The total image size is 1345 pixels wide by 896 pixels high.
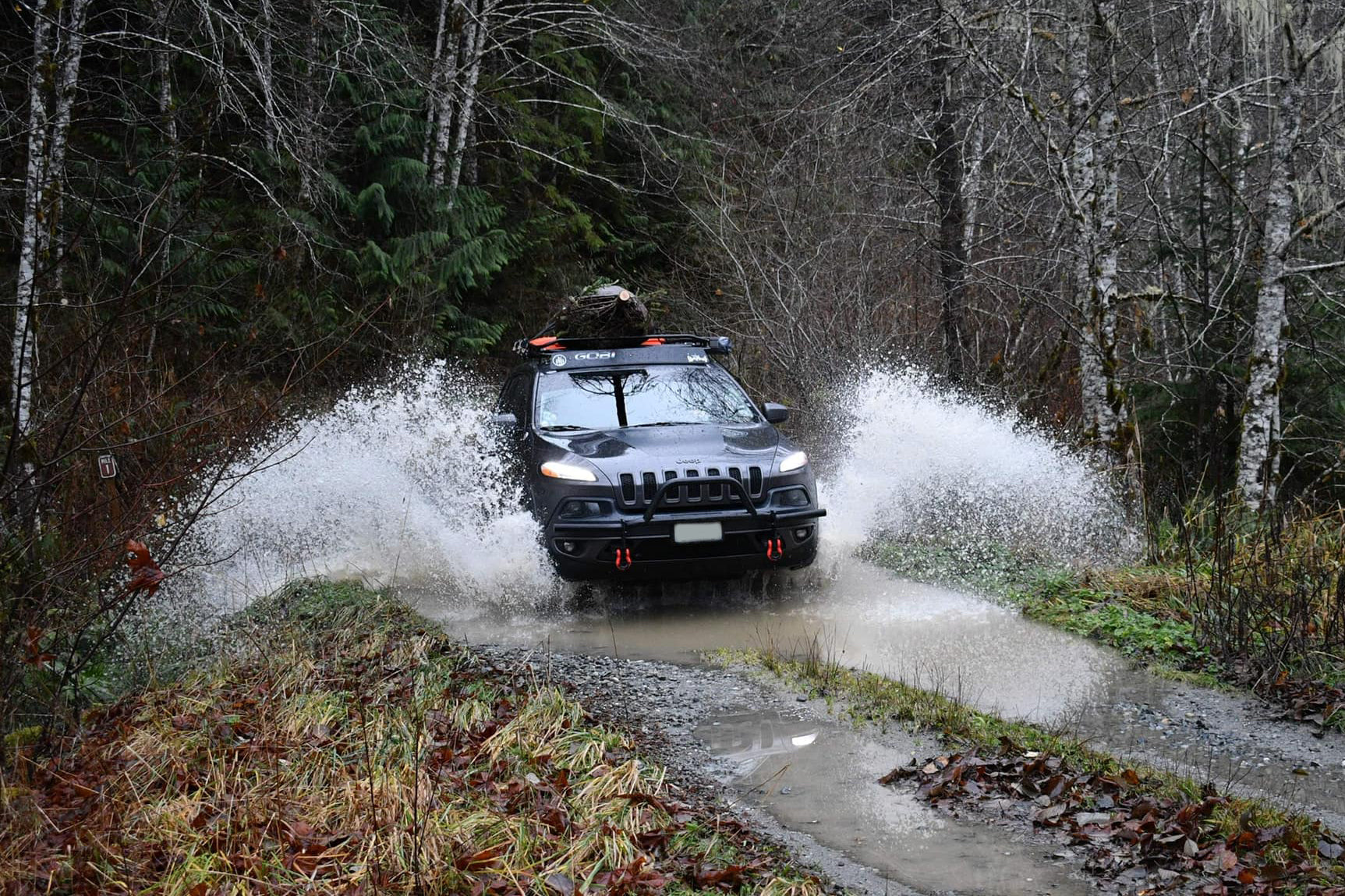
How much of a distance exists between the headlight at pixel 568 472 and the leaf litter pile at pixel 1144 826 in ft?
11.1

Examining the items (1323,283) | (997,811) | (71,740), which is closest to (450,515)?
(71,740)

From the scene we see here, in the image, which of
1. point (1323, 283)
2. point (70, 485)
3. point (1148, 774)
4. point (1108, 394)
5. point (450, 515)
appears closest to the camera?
point (1148, 774)

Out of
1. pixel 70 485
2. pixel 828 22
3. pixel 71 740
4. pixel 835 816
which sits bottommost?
pixel 835 816

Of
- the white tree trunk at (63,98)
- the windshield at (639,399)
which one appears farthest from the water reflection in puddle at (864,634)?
the white tree trunk at (63,98)

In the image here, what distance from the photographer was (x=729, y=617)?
820 centimetres

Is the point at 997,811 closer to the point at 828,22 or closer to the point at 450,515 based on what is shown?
the point at 450,515

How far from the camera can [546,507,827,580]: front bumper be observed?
7723 millimetres

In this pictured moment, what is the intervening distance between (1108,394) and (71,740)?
8.96 meters

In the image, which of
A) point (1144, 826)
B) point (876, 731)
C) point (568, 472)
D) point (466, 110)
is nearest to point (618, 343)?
point (568, 472)

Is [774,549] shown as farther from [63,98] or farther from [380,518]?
[63,98]

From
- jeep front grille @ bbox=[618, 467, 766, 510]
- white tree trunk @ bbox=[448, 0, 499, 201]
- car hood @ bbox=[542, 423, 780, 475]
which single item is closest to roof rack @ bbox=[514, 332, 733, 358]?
car hood @ bbox=[542, 423, 780, 475]

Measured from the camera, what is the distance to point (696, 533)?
25.4 feet

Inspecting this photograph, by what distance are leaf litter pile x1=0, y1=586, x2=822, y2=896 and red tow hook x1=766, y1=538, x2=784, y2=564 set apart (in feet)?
8.25

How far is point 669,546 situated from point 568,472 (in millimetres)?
897
